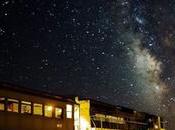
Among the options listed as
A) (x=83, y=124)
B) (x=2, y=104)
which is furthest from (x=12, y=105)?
(x=83, y=124)

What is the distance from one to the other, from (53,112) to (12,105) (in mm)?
4458

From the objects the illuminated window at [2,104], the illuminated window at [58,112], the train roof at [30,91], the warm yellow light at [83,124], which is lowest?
the warm yellow light at [83,124]

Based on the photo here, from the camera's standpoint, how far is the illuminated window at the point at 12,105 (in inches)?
817

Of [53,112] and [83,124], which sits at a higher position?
[53,112]

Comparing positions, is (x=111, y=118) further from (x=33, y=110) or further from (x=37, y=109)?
(x=33, y=110)

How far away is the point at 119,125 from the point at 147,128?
23.8ft

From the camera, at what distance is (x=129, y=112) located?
117 feet

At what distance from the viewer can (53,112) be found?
81.6 ft

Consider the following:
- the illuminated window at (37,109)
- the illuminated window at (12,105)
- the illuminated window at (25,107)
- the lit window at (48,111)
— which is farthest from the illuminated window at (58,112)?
the illuminated window at (12,105)

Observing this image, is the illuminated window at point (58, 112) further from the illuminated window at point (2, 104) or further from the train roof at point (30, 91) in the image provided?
the illuminated window at point (2, 104)

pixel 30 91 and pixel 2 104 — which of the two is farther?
pixel 30 91

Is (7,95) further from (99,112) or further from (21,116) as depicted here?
(99,112)

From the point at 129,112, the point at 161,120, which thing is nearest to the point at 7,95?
the point at 129,112

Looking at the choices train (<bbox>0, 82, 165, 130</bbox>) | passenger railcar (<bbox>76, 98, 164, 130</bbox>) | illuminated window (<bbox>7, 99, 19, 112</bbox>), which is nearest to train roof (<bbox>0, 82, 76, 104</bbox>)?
train (<bbox>0, 82, 165, 130</bbox>)
